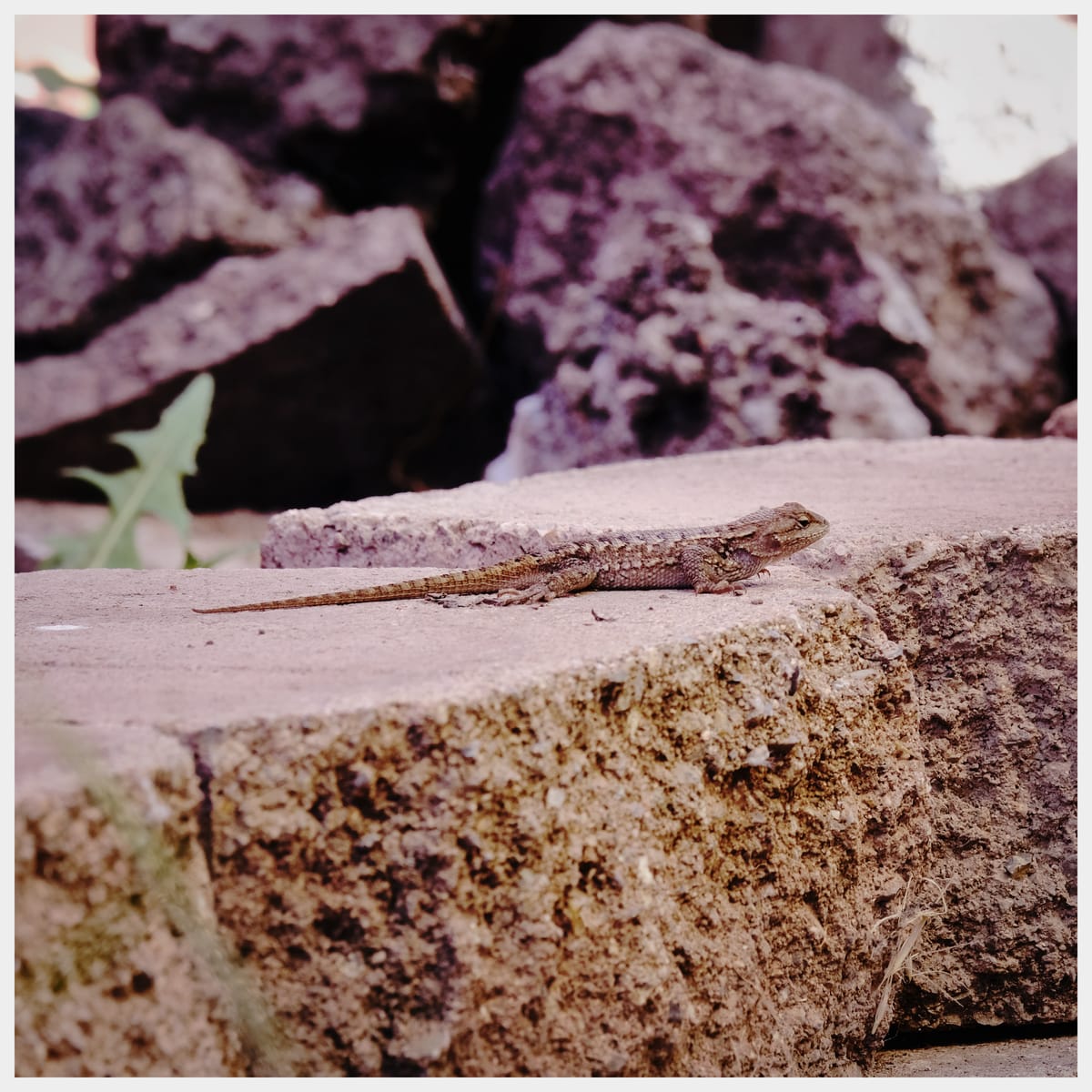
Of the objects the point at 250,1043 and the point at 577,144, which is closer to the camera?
the point at 250,1043

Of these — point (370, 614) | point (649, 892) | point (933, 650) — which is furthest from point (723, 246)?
point (649, 892)

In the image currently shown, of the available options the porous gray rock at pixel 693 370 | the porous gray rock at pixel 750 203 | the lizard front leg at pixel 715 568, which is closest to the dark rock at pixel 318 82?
the porous gray rock at pixel 750 203

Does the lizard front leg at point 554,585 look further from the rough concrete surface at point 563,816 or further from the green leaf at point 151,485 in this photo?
the green leaf at point 151,485

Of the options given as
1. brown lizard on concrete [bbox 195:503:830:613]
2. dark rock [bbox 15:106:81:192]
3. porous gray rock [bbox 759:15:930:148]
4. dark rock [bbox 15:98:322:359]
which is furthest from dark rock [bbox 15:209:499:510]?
porous gray rock [bbox 759:15:930:148]

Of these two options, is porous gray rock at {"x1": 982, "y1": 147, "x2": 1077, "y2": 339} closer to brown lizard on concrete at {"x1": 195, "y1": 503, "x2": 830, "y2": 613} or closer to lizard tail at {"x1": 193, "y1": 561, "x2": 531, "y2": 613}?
brown lizard on concrete at {"x1": 195, "y1": 503, "x2": 830, "y2": 613}

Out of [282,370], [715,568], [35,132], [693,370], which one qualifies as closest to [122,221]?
[35,132]

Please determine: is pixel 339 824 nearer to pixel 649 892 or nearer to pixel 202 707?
pixel 202 707
